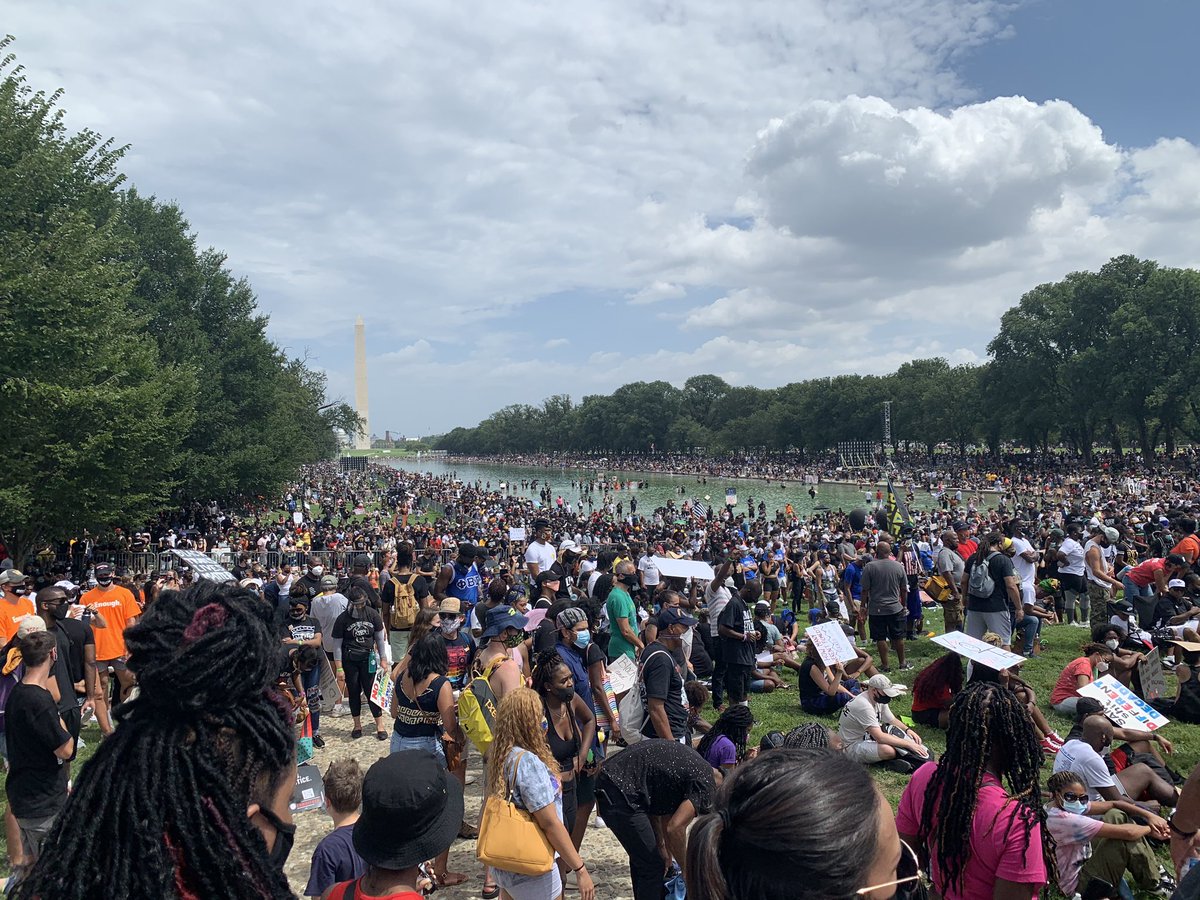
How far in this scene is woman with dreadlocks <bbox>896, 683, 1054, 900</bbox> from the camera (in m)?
2.81

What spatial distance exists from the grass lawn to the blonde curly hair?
3211mm

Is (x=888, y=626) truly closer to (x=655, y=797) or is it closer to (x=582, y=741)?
(x=582, y=741)

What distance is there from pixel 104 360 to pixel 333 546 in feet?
31.7

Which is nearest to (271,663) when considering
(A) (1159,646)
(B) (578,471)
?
(A) (1159,646)

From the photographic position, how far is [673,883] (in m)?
3.66

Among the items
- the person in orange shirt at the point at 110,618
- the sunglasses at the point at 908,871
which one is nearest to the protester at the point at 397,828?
the sunglasses at the point at 908,871

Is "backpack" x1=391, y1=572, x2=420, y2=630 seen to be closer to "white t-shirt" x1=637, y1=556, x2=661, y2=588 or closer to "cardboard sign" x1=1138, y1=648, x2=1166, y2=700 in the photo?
"white t-shirt" x1=637, y1=556, x2=661, y2=588

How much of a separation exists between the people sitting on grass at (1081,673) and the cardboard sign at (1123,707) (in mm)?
1110

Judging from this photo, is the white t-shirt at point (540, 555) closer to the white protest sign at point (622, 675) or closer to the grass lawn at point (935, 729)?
the grass lawn at point (935, 729)

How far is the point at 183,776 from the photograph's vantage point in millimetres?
1639

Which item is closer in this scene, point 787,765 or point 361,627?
point 787,765

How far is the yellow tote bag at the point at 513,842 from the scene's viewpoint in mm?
3508

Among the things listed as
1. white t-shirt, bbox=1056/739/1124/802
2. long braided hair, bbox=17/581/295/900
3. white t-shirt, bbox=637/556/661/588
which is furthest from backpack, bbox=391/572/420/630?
long braided hair, bbox=17/581/295/900

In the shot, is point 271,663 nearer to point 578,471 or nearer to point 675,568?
point 675,568
